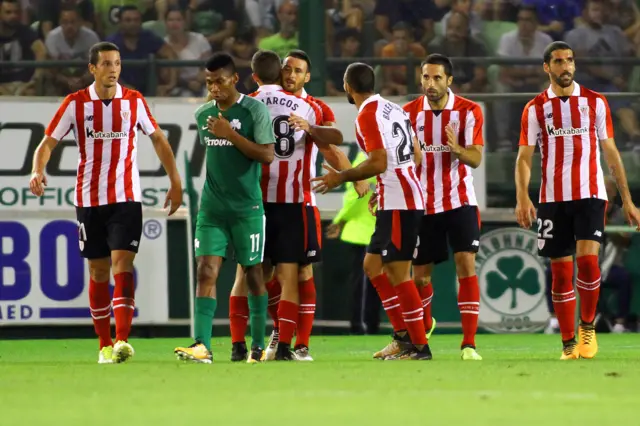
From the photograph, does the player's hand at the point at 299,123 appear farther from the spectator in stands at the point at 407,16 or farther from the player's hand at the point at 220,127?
the spectator in stands at the point at 407,16

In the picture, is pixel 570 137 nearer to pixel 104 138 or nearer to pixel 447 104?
pixel 447 104

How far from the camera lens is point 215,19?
1485cm

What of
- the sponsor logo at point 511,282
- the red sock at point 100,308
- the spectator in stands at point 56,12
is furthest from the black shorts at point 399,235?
the spectator in stands at point 56,12

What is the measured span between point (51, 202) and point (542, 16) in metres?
5.42

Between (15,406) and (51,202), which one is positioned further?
(51,202)

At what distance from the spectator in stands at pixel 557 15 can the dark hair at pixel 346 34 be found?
6.63ft

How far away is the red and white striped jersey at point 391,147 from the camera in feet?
30.6

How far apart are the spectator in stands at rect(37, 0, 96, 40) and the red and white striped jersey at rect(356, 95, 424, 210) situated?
5.97 m

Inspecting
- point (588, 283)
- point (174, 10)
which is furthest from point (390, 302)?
point (174, 10)

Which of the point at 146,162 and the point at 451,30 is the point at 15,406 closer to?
the point at 146,162

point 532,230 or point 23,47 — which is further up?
point 23,47

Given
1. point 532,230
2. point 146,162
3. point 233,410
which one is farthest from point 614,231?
point 233,410

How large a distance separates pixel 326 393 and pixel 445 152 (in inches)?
140

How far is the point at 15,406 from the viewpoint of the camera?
6.35m
